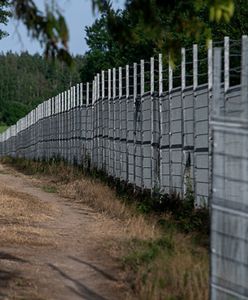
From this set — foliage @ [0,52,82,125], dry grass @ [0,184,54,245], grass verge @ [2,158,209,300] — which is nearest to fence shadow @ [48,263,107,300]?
grass verge @ [2,158,209,300]

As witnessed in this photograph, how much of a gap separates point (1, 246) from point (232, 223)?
6731mm

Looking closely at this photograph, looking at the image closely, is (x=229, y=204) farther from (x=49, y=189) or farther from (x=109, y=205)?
(x=49, y=189)

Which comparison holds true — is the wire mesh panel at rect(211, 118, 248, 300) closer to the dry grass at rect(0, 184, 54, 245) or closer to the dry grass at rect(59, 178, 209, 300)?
the dry grass at rect(59, 178, 209, 300)

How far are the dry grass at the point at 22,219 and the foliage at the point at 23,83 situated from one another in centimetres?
13308

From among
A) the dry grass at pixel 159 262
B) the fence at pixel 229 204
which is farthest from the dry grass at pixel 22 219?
the fence at pixel 229 204

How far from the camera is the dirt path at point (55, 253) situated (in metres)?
10.4

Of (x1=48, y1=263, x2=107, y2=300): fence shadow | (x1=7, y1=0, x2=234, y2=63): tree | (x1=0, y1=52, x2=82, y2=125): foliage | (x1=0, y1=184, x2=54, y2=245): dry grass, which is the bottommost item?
(x1=48, y1=263, x2=107, y2=300): fence shadow

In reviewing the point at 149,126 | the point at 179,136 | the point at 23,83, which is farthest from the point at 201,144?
the point at 23,83

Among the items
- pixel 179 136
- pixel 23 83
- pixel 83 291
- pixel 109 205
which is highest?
pixel 23 83

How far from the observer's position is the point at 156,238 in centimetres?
1299

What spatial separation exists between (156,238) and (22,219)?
442 centimetres

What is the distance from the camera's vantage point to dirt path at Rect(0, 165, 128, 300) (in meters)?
10.4

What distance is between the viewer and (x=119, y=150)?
23141 mm

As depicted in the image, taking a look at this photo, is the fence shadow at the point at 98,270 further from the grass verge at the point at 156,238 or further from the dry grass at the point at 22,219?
the dry grass at the point at 22,219
